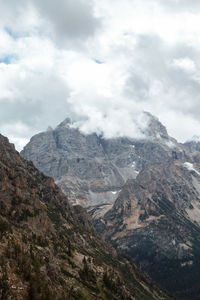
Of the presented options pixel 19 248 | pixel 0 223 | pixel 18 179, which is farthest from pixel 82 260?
pixel 19 248

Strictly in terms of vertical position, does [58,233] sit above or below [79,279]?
above

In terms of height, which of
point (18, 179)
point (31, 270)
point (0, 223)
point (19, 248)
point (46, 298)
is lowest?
point (46, 298)

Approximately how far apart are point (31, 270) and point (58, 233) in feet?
381

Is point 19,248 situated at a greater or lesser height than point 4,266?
greater

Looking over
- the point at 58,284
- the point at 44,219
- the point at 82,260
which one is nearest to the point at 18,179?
the point at 44,219

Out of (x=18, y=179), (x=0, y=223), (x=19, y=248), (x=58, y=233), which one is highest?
(x=18, y=179)

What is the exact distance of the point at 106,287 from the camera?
6358 inches

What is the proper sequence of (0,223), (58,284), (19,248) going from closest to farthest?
(19,248) → (58,284) → (0,223)

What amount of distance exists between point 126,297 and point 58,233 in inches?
2112

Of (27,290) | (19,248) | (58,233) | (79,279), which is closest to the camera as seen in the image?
(27,290)

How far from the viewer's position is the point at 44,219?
177m

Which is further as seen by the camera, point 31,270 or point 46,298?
point 31,270

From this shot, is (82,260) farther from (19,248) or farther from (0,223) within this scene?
(19,248)

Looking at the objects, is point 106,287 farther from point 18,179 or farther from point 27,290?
point 27,290
